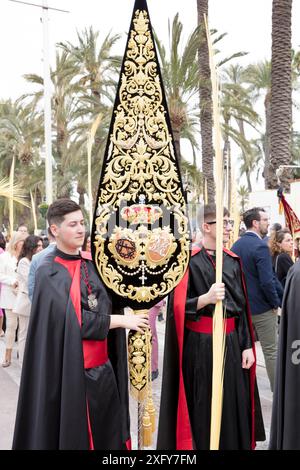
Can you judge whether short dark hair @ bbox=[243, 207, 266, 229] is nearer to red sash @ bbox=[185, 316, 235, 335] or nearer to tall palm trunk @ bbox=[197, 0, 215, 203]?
red sash @ bbox=[185, 316, 235, 335]

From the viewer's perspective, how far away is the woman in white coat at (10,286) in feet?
24.9

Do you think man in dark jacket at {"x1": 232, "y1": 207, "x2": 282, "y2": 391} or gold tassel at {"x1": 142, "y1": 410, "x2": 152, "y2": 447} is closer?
gold tassel at {"x1": 142, "y1": 410, "x2": 152, "y2": 447}

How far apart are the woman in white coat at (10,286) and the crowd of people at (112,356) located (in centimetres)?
347

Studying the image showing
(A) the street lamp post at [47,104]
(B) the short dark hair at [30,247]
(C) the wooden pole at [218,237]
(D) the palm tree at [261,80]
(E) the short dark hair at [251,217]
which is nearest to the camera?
(C) the wooden pole at [218,237]

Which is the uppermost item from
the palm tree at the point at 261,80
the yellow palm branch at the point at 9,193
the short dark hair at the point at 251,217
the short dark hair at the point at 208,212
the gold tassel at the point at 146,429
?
the palm tree at the point at 261,80

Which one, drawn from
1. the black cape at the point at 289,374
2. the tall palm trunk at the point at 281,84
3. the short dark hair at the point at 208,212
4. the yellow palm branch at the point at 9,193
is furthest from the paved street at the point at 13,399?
the tall palm trunk at the point at 281,84

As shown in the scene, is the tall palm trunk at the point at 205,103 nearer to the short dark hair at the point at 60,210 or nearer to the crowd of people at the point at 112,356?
the crowd of people at the point at 112,356

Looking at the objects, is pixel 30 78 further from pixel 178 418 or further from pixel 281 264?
pixel 178 418

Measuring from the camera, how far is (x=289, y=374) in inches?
136

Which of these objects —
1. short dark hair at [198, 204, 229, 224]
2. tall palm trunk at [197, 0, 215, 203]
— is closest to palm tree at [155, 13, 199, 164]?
tall palm trunk at [197, 0, 215, 203]

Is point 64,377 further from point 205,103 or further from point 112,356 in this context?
point 205,103

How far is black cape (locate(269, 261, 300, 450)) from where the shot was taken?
134 inches

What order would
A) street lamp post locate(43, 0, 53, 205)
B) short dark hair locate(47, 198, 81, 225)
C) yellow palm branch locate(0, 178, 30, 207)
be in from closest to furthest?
short dark hair locate(47, 198, 81, 225) < yellow palm branch locate(0, 178, 30, 207) < street lamp post locate(43, 0, 53, 205)

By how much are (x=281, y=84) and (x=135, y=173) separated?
901 centimetres
